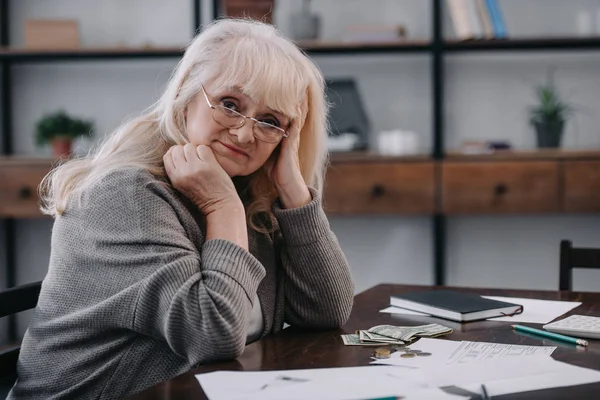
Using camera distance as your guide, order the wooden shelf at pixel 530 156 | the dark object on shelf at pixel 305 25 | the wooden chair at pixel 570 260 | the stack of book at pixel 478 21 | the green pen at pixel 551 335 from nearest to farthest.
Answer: the green pen at pixel 551 335 < the wooden chair at pixel 570 260 < the wooden shelf at pixel 530 156 < the stack of book at pixel 478 21 < the dark object on shelf at pixel 305 25

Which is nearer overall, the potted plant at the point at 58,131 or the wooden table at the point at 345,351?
the wooden table at the point at 345,351

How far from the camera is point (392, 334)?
1.32 meters

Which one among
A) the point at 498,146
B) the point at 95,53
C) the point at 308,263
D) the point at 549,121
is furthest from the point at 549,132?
the point at 308,263

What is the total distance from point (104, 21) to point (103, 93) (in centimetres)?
34

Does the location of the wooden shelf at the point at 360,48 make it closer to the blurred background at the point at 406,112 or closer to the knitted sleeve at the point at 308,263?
the blurred background at the point at 406,112

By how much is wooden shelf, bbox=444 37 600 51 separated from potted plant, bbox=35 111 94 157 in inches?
65.9

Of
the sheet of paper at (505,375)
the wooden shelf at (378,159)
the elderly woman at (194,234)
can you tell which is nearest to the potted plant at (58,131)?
the wooden shelf at (378,159)

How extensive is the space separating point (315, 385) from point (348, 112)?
2.68m

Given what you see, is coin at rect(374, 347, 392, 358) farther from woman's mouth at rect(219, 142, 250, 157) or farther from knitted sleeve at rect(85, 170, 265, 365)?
woman's mouth at rect(219, 142, 250, 157)

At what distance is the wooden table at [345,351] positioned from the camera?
102cm

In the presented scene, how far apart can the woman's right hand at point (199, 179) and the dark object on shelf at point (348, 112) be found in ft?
6.90

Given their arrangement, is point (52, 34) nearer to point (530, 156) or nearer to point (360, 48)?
point (360, 48)

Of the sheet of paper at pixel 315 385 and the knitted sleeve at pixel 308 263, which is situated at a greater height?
the knitted sleeve at pixel 308 263

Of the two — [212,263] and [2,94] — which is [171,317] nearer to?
[212,263]
